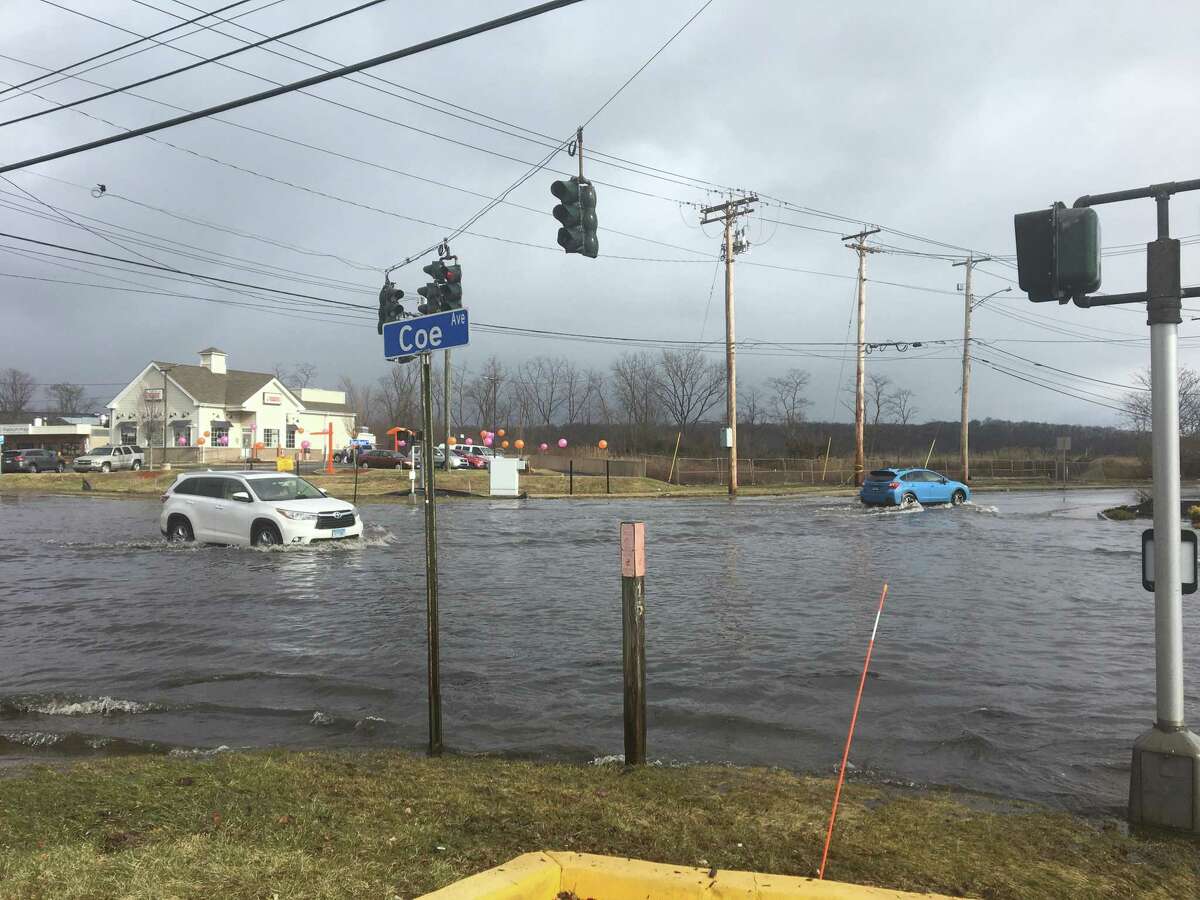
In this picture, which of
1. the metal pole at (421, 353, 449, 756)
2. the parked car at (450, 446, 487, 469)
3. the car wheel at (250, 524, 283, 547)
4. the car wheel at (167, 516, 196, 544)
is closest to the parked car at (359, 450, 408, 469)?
the parked car at (450, 446, 487, 469)

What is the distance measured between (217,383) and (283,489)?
5948 cm

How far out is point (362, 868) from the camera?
379cm

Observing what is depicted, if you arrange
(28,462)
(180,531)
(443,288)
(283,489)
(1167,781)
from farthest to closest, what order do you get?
1. (28,462)
2. (180,531)
3. (283,489)
4. (443,288)
5. (1167,781)

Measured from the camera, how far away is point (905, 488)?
111 feet

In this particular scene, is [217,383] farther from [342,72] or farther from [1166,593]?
[1166,593]

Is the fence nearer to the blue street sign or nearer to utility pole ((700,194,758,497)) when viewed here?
utility pole ((700,194,758,497))

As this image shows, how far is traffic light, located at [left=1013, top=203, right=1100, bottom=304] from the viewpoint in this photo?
5207 millimetres

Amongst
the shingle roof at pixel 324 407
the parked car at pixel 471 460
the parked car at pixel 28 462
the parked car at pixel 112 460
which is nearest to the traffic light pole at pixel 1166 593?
the parked car at pixel 471 460

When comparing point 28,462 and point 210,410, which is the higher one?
point 210,410

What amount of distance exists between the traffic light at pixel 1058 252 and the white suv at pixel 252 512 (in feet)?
52.9

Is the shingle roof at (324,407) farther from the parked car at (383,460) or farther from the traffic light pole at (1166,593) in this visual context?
the traffic light pole at (1166,593)

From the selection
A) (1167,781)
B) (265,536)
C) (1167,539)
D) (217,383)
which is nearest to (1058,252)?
(1167,539)

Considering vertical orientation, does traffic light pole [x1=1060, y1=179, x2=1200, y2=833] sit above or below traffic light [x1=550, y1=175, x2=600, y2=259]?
below

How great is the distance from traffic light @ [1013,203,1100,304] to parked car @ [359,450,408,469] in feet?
171
